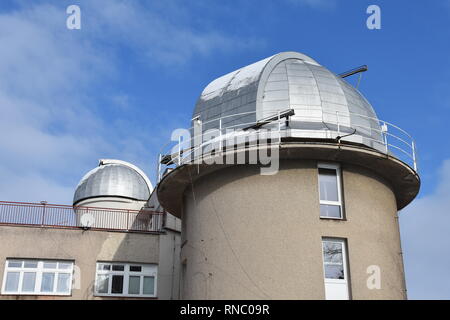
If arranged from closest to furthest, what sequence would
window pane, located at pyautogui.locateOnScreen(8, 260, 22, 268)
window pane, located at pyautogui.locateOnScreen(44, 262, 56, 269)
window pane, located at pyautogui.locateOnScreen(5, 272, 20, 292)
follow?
window pane, located at pyautogui.locateOnScreen(5, 272, 20, 292) < window pane, located at pyautogui.locateOnScreen(8, 260, 22, 268) < window pane, located at pyautogui.locateOnScreen(44, 262, 56, 269)

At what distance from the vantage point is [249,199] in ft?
57.4

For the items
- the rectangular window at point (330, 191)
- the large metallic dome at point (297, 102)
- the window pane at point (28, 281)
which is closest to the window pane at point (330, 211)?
the rectangular window at point (330, 191)

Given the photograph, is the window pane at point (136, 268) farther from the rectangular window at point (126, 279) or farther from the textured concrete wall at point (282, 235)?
the textured concrete wall at point (282, 235)

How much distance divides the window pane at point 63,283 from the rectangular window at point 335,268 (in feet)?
36.5

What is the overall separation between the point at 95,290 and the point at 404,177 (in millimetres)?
12536

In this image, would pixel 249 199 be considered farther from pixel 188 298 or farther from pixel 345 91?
pixel 345 91

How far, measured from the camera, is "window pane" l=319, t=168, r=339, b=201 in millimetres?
17812

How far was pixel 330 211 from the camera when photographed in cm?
1762

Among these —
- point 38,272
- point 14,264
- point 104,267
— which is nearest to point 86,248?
point 104,267

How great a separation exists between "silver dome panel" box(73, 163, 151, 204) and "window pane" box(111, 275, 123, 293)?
11.2 m

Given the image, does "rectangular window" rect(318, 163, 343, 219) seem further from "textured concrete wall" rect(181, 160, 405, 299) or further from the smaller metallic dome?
the smaller metallic dome

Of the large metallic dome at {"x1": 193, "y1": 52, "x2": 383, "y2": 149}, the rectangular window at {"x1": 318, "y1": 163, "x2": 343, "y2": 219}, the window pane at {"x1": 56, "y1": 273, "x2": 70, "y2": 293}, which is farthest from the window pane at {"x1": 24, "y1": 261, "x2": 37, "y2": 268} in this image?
the rectangular window at {"x1": 318, "y1": 163, "x2": 343, "y2": 219}

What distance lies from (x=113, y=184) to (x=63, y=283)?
39.9 feet

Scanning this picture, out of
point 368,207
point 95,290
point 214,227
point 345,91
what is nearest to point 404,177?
point 368,207
